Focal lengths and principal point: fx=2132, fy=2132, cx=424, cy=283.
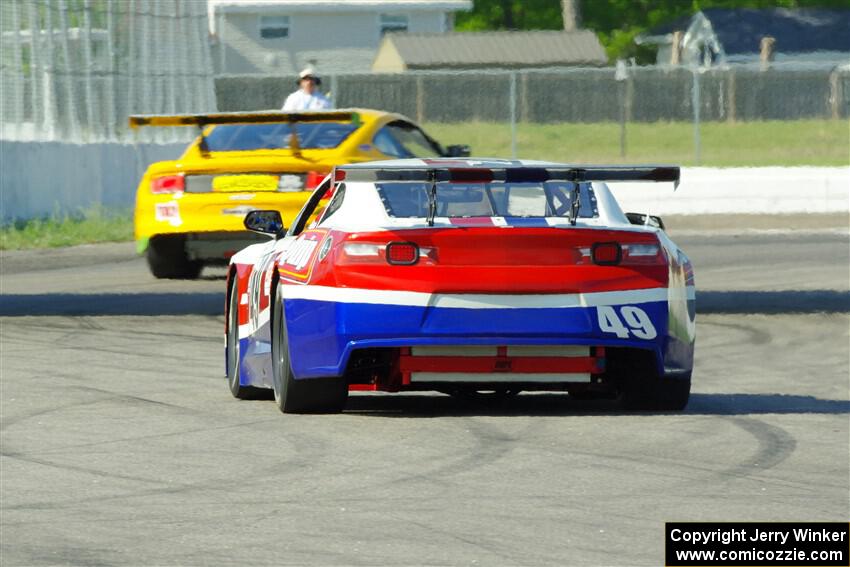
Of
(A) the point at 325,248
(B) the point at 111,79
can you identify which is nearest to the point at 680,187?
(B) the point at 111,79

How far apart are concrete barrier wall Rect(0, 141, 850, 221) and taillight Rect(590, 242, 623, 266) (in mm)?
17375

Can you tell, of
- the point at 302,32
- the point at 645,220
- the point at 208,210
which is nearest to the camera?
the point at 645,220

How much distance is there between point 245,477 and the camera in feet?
26.3

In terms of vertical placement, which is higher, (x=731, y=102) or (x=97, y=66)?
(x=97, y=66)

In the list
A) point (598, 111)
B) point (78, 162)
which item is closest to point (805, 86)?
point (598, 111)

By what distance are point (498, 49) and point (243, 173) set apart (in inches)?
2322

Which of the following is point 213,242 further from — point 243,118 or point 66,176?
point 66,176

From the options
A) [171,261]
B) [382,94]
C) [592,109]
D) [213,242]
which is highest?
[213,242]

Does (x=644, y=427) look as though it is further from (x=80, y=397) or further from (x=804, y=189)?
(x=804, y=189)

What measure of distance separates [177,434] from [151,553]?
2.75 meters
